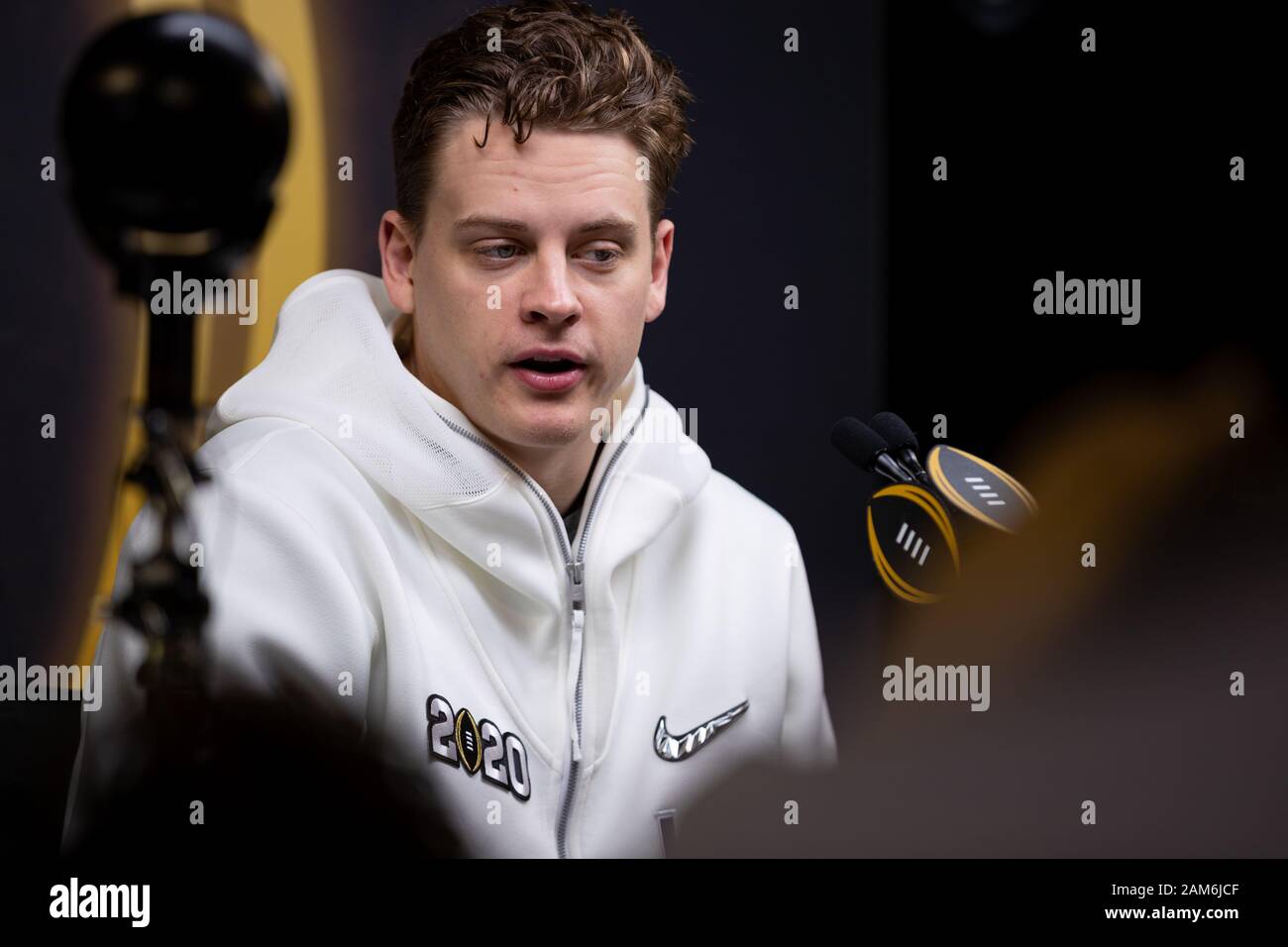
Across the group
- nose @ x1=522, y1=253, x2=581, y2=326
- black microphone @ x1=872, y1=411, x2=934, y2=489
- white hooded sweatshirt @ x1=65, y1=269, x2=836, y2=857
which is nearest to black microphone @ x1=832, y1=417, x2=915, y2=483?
black microphone @ x1=872, y1=411, x2=934, y2=489

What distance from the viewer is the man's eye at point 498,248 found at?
61.6 inches

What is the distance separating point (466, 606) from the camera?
1.63 metres

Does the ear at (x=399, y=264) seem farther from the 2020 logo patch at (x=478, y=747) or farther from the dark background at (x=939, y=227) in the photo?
the 2020 logo patch at (x=478, y=747)

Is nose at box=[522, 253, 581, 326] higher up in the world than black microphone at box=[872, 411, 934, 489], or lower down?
higher up

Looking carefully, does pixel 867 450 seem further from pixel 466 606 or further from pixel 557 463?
pixel 466 606

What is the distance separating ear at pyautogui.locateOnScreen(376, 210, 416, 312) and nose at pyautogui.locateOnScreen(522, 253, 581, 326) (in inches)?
6.7

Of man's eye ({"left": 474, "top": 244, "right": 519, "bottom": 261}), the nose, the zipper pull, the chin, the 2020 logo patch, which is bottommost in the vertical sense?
the 2020 logo patch

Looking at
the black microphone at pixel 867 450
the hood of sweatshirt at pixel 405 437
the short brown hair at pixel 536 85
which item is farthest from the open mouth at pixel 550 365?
the black microphone at pixel 867 450

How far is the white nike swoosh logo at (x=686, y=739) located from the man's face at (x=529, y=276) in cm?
40

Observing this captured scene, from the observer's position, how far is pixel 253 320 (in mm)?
1667

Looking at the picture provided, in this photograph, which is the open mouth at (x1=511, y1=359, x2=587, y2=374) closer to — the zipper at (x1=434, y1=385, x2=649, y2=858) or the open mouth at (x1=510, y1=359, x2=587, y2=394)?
the open mouth at (x1=510, y1=359, x2=587, y2=394)

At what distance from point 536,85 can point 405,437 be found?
1.47ft

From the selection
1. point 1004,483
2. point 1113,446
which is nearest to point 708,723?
point 1004,483

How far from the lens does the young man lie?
151cm
